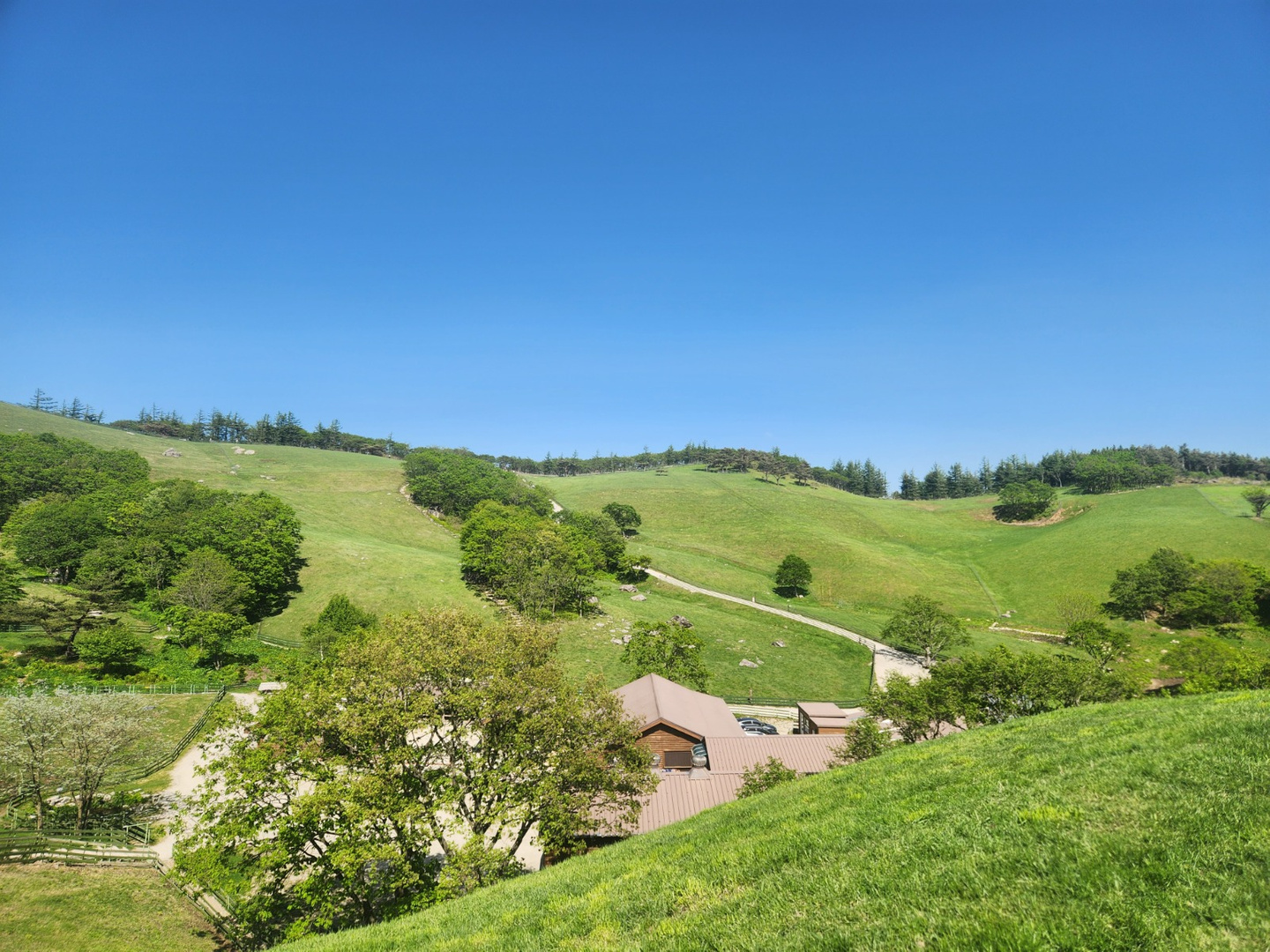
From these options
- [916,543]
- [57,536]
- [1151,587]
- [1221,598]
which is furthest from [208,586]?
[916,543]

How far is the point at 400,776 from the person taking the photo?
2145cm

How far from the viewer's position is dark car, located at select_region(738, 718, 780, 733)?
49.8 metres

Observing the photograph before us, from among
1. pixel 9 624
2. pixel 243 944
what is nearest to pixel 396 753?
pixel 243 944

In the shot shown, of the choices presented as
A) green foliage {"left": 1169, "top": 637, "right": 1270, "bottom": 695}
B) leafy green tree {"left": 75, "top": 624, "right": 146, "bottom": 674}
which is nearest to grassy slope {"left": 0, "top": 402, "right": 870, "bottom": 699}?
leafy green tree {"left": 75, "top": 624, "right": 146, "bottom": 674}

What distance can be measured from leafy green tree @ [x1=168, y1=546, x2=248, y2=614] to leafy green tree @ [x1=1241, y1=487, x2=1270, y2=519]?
190651mm

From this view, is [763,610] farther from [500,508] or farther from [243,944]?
[243,944]

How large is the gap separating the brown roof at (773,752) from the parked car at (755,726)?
10.6m

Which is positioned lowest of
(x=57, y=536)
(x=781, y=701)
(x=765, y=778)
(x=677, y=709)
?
(x=781, y=701)

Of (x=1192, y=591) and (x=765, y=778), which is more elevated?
(x=1192, y=591)

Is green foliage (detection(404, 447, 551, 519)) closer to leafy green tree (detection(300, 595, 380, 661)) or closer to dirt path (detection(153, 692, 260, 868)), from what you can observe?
leafy green tree (detection(300, 595, 380, 661))

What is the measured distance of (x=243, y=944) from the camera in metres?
21.3

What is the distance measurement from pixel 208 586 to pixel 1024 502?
178768 mm

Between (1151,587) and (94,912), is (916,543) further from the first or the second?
(94,912)

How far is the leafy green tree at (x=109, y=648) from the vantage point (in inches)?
1921
